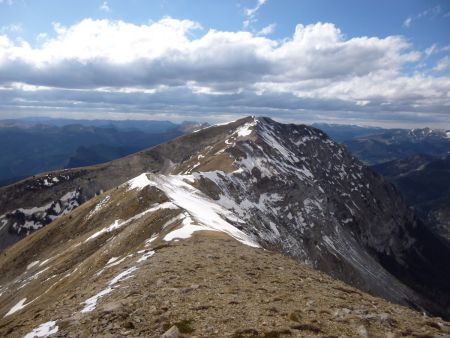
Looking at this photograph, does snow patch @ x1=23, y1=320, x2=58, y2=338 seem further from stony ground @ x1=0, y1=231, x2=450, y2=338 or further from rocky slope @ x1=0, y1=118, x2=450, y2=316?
rocky slope @ x1=0, y1=118, x2=450, y2=316

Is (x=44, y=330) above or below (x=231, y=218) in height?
above

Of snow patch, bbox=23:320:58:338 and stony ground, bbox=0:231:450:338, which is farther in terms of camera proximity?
snow patch, bbox=23:320:58:338

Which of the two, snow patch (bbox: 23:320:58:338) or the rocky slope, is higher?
snow patch (bbox: 23:320:58:338)

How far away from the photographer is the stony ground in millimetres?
17984

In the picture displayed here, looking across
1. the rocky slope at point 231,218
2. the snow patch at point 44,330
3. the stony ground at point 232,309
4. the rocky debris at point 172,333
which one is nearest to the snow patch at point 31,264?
the rocky slope at point 231,218

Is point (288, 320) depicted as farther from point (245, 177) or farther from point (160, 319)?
point (245, 177)

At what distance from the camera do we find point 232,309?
20.4 metres

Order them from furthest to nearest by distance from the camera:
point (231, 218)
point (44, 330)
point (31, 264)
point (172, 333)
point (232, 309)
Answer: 1. point (31, 264)
2. point (231, 218)
3. point (44, 330)
4. point (232, 309)
5. point (172, 333)

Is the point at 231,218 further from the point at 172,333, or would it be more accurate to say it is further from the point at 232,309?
the point at 172,333

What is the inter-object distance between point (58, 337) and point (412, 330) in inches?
682

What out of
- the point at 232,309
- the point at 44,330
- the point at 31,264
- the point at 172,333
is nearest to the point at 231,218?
the point at 31,264

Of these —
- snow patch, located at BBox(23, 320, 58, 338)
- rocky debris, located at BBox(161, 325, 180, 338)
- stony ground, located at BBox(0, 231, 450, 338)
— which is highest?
rocky debris, located at BBox(161, 325, 180, 338)

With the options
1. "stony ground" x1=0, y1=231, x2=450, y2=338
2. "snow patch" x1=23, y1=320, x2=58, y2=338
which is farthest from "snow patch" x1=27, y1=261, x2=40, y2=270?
"snow patch" x1=23, y1=320, x2=58, y2=338

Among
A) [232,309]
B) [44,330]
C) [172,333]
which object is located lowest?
[44,330]
